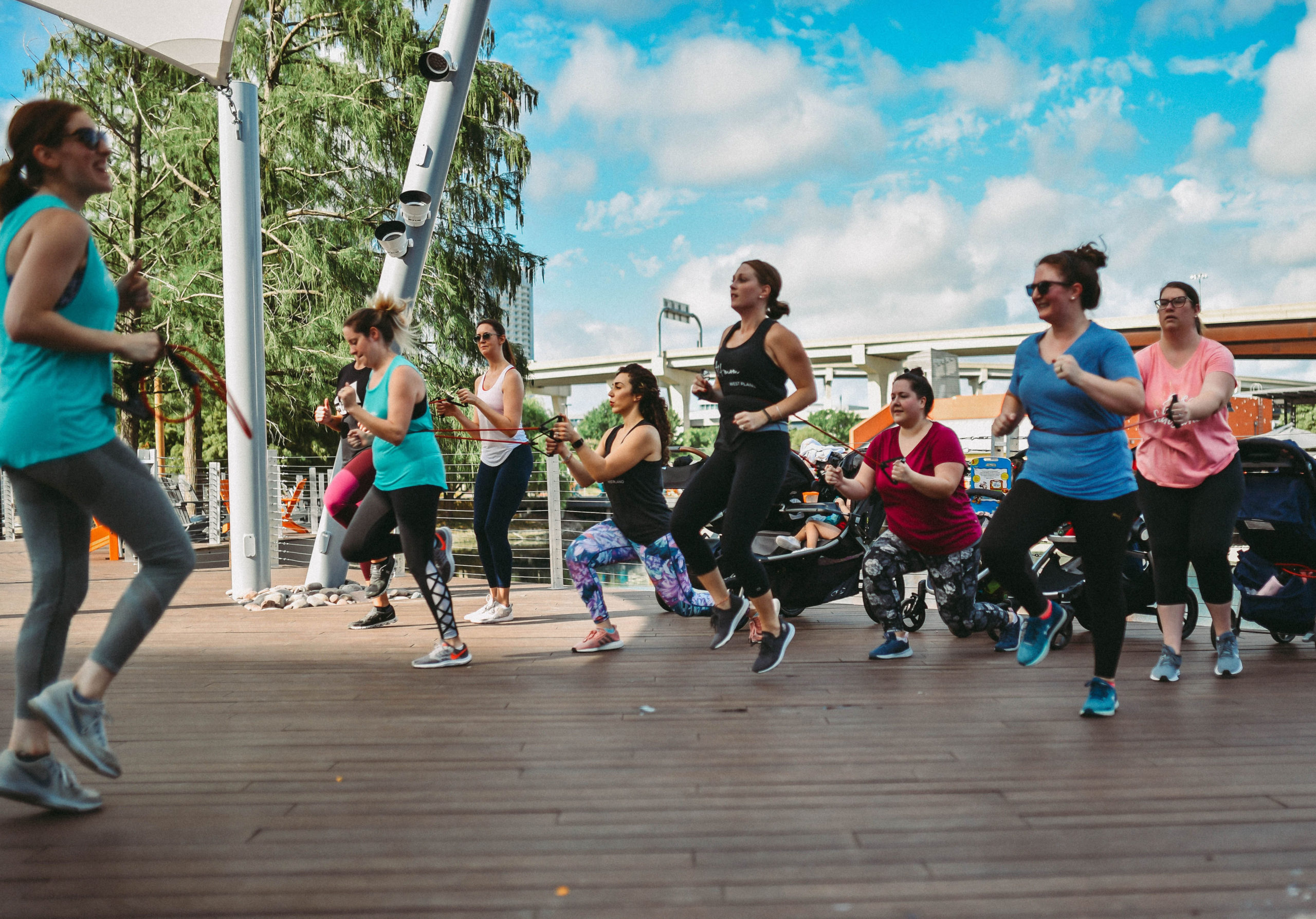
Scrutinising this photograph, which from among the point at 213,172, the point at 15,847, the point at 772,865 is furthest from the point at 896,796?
the point at 213,172

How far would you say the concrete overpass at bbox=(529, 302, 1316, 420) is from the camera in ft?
138

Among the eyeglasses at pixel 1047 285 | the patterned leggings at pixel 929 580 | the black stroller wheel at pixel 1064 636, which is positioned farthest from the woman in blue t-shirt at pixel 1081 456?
the black stroller wheel at pixel 1064 636

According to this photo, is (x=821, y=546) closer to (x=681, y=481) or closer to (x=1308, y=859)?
(x=681, y=481)

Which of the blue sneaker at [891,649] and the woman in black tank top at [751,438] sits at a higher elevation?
the woman in black tank top at [751,438]

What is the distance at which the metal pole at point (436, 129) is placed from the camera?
26.7 feet

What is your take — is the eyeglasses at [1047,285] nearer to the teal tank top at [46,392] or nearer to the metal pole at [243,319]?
the teal tank top at [46,392]

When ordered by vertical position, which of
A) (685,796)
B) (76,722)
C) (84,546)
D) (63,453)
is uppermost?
(63,453)

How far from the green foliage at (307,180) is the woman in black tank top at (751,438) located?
12003mm

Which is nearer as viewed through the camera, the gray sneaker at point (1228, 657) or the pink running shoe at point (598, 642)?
the gray sneaker at point (1228, 657)

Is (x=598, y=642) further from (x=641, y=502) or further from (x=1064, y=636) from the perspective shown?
(x=1064, y=636)

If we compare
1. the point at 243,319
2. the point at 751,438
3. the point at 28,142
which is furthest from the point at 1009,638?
the point at 243,319

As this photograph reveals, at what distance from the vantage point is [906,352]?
57750mm

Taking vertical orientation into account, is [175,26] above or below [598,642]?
above

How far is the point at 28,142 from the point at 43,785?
1705 mm
